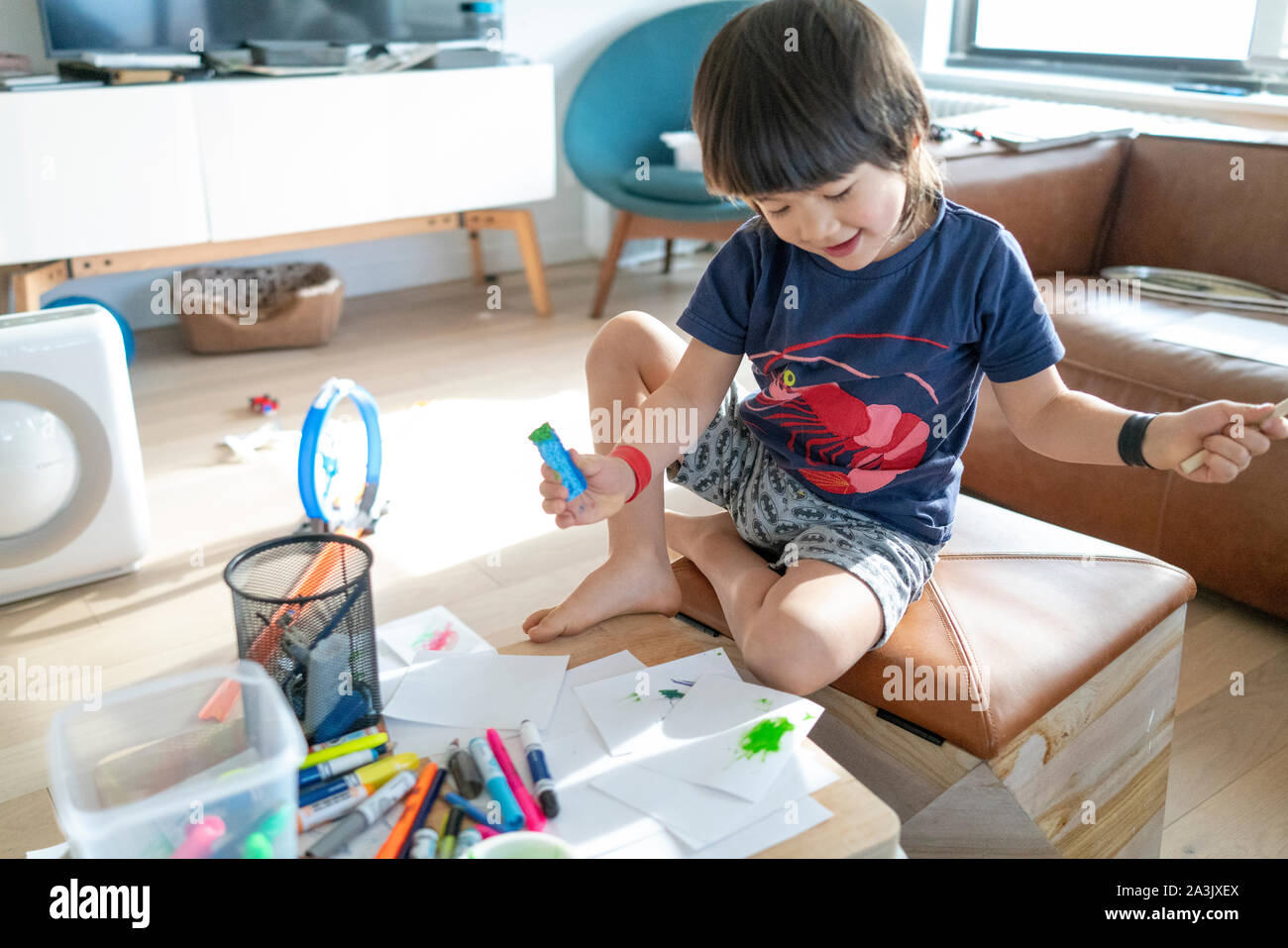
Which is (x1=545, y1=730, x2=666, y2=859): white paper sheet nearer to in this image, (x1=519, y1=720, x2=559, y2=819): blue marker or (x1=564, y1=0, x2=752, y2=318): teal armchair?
(x1=519, y1=720, x2=559, y2=819): blue marker

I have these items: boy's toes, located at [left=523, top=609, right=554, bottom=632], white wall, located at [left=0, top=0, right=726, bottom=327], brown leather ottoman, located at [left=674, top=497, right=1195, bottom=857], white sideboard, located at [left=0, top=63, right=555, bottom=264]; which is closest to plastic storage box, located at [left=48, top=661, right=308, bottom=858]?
boy's toes, located at [left=523, top=609, right=554, bottom=632]

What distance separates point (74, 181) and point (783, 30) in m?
1.76

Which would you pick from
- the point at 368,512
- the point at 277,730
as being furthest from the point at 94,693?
the point at 277,730

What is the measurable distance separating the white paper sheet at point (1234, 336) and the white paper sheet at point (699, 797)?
1.00 meters

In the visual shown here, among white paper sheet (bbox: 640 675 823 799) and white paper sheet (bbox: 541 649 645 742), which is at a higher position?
white paper sheet (bbox: 640 675 823 799)

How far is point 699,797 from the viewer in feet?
2.41

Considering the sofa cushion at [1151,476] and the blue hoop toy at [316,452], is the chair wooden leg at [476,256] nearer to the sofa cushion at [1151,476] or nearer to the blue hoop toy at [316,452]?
the blue hoop toy at [316,452]

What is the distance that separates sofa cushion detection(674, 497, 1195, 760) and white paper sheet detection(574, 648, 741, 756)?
5.4 inches

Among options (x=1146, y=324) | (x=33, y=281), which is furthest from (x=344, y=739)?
(x=33, y=281)

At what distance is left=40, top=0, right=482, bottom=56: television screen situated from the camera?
2.23m

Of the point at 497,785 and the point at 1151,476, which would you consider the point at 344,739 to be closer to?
the point at 497,785

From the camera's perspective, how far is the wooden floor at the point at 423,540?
1.19m
